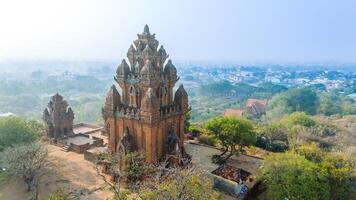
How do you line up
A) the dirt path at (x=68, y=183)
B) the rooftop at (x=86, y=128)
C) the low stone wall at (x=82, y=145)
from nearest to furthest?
the dirt path at (x=68, y=183)
the low stone wall at (x=82, y=145)
the rooftop at (x=86, y=128)

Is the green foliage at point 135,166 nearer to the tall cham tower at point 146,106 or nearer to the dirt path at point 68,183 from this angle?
the tall cham tower at point 146,106

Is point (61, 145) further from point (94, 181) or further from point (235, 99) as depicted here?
point (235, 99)

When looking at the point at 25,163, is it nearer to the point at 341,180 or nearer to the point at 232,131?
the point at 232,131

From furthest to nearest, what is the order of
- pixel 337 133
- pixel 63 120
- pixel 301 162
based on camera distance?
pixel 337 133 → pixel 63 120 → pixel 301 162

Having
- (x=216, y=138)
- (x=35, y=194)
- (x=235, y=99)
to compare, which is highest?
(x=216, y=138)

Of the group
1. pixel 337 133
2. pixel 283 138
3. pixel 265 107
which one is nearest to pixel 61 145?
pixel 283 138

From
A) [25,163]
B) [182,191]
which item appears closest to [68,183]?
[25,163]

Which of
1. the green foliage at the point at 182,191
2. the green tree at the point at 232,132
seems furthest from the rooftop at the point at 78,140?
the green foliage at the point at 182,191
